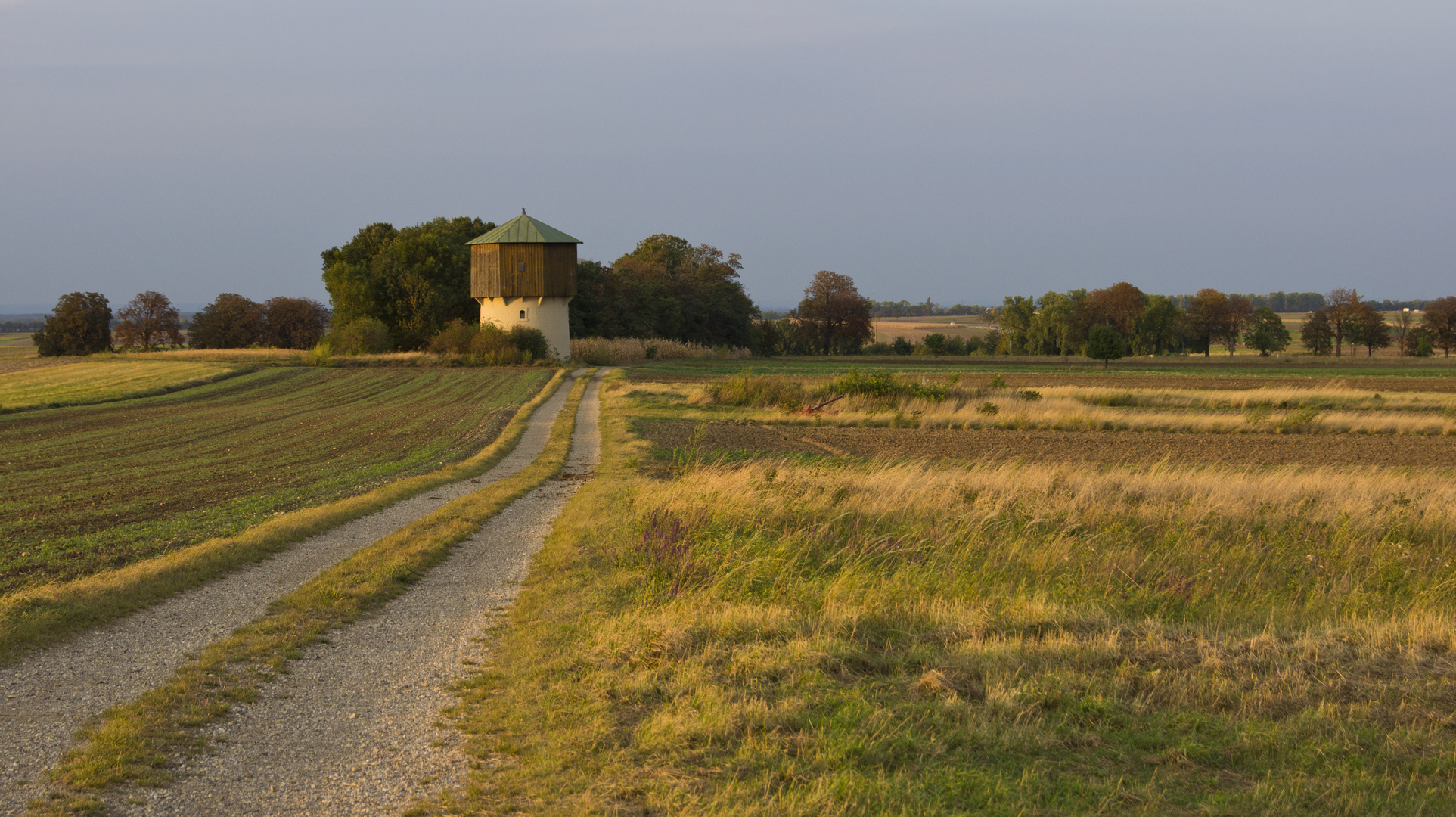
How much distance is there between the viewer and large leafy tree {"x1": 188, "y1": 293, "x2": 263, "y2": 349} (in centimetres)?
8825

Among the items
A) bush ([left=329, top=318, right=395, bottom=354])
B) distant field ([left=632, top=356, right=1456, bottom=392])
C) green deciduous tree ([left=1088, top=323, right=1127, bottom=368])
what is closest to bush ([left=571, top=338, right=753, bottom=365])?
distant field ([left=632, top=356, right=1456, bottom=392])

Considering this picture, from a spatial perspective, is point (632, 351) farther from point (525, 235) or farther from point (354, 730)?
point (354, 730)

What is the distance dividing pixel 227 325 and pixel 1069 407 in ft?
269

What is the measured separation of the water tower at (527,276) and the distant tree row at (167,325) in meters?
37.0

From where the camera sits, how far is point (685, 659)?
6.82 meters

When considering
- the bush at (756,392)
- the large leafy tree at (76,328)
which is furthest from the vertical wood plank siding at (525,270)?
the large leafy tree at (76,328)

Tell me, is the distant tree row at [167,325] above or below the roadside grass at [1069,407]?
above

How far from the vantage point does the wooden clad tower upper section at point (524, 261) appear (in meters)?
60.8

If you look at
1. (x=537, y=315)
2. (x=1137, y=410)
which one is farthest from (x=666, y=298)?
(x=1137, y=410)

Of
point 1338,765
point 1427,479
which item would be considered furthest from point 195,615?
point 1427,479

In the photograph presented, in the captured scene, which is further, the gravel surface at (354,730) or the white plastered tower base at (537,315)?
the white plastered tower base at (537,315)

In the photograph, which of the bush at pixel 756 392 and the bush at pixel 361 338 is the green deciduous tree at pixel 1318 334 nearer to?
the bush at pixel 756 392

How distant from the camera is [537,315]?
62500mm

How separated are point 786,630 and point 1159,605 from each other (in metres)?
3.95
